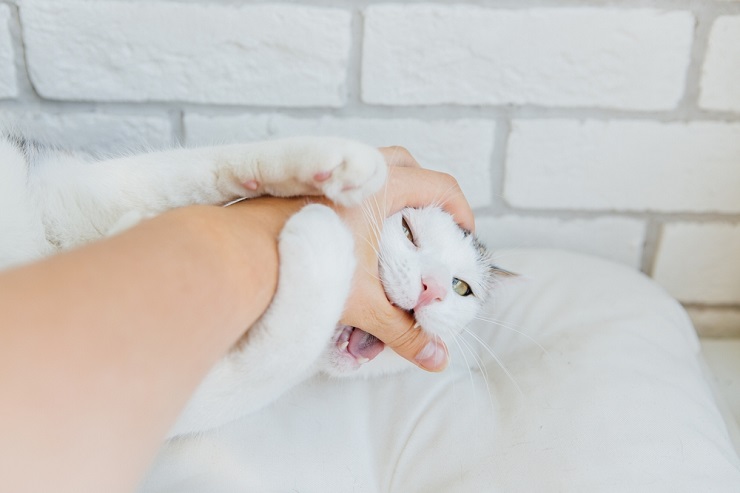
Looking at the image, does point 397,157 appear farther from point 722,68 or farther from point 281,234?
point 722,68

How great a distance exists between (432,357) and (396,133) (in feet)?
1.43

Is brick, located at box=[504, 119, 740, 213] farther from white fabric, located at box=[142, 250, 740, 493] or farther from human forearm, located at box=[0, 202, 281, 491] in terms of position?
human forearm, located at box=[0, 202, 281, 491]

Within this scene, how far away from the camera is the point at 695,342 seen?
1.04 m

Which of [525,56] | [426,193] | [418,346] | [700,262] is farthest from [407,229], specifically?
[700,262]

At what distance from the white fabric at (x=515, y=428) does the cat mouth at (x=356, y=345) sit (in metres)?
0.06

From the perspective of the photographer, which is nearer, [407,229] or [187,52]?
[407,229]

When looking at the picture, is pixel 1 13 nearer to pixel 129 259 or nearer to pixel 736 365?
pixel 129 259

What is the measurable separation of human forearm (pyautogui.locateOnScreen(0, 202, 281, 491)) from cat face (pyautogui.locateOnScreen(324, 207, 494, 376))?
0.31m

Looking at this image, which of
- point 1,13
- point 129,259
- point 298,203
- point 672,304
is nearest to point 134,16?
point 1,13

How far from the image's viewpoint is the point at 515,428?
0.76 metres

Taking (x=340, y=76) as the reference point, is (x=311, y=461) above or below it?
below

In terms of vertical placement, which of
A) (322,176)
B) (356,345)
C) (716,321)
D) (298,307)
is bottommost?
(716,321)

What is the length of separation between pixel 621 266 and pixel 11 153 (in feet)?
3.07

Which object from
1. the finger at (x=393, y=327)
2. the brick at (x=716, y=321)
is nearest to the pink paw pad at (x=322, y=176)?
the finger at (x=393, y=327)
